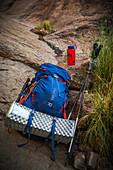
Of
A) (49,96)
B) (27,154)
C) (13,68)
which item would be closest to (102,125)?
(49,96)

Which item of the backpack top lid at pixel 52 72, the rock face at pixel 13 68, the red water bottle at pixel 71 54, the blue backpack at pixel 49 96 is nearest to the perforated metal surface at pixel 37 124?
the blue backpack at pixel 49 96

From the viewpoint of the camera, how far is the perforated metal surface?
145cm

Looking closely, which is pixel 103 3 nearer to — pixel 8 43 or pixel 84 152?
pixel 8 43

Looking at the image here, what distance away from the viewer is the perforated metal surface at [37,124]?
145 cm

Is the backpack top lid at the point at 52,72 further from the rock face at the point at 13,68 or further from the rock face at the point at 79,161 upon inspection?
the rock face at the point at 79,161

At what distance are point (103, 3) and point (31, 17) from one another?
20.0ft

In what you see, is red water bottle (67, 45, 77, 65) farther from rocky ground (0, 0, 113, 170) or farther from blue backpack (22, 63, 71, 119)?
blue backpack (22, 63, 71, 119)

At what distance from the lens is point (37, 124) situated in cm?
149

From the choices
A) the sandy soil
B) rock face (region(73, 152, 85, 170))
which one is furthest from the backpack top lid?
rock face (region(73, 152, 85, 170))

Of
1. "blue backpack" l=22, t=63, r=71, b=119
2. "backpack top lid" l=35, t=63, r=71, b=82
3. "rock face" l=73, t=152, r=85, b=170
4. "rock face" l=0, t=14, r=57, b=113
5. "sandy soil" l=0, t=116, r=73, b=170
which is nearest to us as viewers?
"sandy soil" l=0, t=116, r=73, b=170

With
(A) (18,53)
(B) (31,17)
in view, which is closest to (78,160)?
(A) (18,53)

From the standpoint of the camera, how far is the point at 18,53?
11.4 ft

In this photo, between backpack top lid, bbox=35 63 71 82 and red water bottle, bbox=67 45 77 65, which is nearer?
backpack top lid, bbox=35 63 71 82

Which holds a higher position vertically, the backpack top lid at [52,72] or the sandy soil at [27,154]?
the backpack top lid at [52,72]
